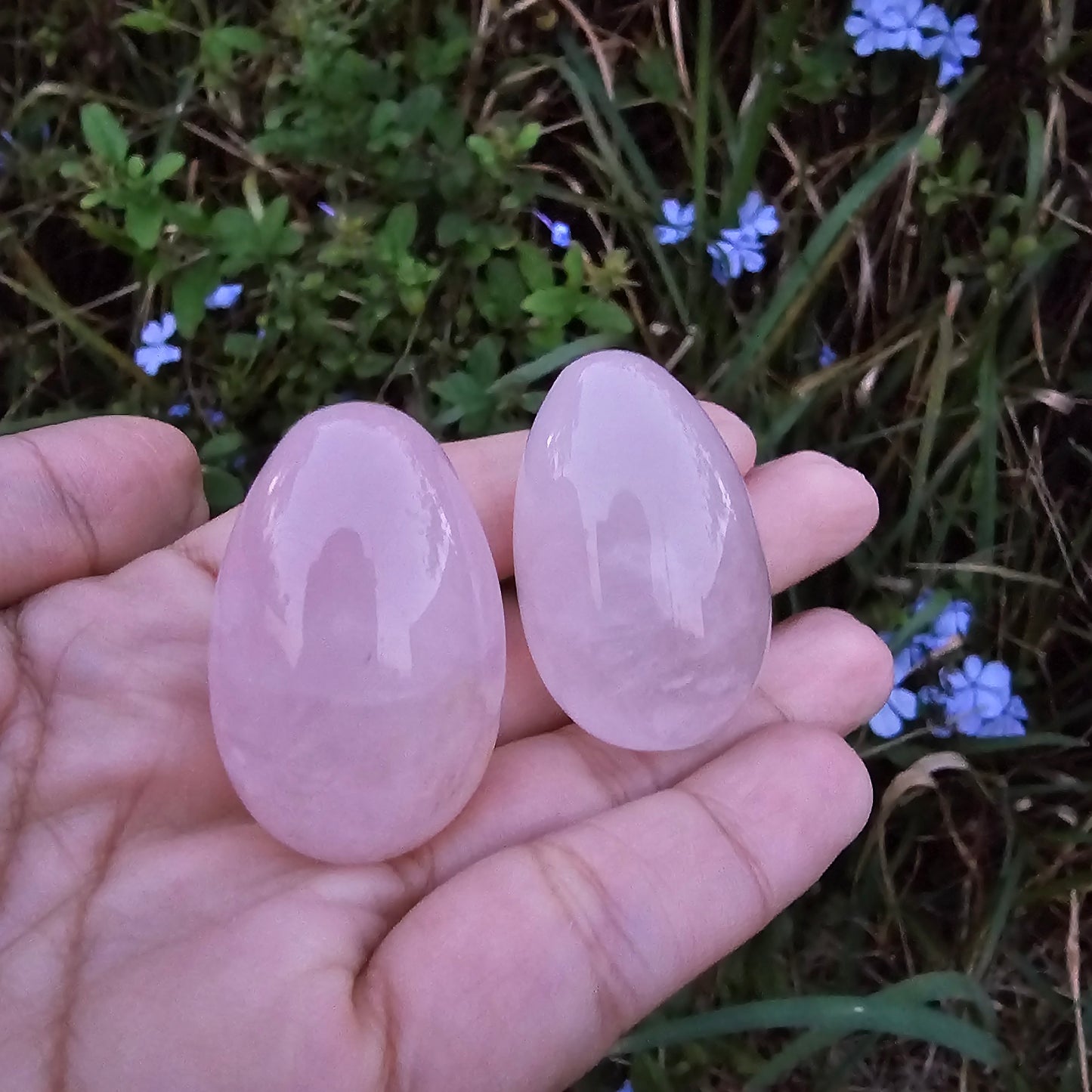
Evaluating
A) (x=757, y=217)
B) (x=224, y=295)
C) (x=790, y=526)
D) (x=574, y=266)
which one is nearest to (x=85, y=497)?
(x=224, y=295)

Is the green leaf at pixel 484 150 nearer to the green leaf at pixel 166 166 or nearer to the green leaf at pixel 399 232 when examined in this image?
the green leaf at pixel 399 232

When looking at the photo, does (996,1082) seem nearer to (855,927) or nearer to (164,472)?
(855,927)

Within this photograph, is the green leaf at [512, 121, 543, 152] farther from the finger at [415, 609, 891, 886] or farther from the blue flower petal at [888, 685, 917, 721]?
the blue flower petal at [888, 685, 917, 721]

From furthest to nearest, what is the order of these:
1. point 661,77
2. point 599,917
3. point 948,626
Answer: point 661,77, point 948,626, point 599,917

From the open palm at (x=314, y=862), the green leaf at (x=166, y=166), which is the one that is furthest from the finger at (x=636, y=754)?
the green leaf at (x=166, y=166)

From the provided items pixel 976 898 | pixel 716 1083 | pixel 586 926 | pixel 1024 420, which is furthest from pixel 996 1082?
pixel 1024 420

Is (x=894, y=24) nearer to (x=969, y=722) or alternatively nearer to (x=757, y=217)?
(x=757, y=217)
